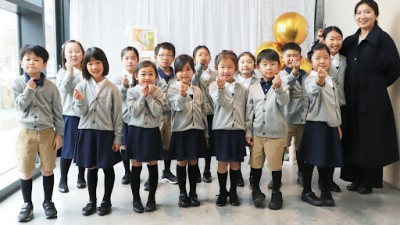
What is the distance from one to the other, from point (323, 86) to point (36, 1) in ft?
9.92

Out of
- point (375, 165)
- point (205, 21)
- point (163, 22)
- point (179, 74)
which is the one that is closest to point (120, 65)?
point (163, 22)

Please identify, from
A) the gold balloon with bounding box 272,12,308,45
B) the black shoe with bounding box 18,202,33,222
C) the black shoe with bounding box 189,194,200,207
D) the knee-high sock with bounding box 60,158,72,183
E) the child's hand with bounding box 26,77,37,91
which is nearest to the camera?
the child's hand with bounding box 26,77,37,91

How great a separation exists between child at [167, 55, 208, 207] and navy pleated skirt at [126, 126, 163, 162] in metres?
0.19

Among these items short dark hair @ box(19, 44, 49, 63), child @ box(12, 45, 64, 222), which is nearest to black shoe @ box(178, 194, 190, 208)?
child @ box(12, 45, 64, 222)

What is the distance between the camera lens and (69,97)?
3.13 m

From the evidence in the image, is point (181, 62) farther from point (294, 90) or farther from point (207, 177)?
point (207, 177)

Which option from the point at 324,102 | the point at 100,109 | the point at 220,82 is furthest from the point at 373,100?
the point at 100,109

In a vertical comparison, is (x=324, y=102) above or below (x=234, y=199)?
above

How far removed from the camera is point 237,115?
8.91ft

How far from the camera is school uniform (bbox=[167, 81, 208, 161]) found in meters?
2.72

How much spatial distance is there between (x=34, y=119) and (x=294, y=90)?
2.05 meters

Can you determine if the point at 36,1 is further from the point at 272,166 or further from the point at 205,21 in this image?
the point at 272,166

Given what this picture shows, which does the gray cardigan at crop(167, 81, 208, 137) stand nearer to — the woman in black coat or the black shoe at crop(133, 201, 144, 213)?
the black shoe at crop(133, 201, 144, 213)

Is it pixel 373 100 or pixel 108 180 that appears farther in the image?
pixel 373 100
